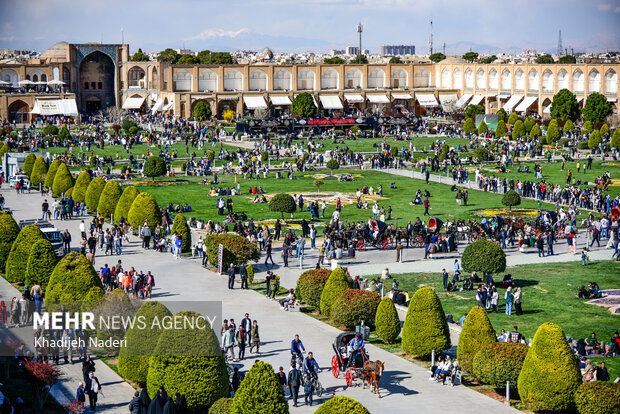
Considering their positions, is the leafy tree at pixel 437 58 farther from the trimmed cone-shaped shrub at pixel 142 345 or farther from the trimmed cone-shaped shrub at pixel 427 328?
the trimmed cone-shaped shrub at pixel 142 345

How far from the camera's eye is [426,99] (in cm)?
10225

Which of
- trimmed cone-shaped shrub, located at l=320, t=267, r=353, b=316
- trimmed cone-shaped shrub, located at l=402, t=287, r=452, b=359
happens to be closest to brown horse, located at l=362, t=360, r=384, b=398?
trimmed cone-shaped shrub, located at l=402, t=287, r=452, b=359

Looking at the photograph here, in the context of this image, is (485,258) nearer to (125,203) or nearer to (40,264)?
(40,264)

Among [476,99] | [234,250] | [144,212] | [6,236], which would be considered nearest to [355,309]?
[234,250]

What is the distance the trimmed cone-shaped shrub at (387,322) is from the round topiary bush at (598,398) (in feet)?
19.3

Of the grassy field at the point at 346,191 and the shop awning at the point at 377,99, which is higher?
the shop awning at the point at 377,99

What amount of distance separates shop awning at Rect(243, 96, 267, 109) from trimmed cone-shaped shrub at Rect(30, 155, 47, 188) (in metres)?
46.2

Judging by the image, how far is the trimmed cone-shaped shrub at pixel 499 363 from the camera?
64.5 ft

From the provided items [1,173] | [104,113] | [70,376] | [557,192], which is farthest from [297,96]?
[70,376]

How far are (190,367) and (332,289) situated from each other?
807 cm

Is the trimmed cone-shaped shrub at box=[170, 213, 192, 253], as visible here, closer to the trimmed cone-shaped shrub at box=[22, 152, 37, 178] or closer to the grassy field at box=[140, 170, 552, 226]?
the grassy field at box=[140, 170, 552, 226]

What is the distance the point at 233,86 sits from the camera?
98.7 m

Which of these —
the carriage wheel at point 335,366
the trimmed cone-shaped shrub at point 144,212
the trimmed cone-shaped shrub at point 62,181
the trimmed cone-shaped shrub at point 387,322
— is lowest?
the carriage wheel at point 335,366

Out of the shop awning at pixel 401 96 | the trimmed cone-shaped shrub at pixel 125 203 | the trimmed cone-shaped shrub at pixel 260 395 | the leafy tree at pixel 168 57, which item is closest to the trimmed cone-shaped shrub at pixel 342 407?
the trimmed cone-shaped shrub at pixel 260 395
